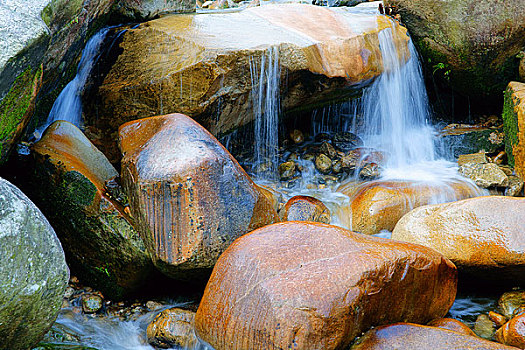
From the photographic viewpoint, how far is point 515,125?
20.3 feet

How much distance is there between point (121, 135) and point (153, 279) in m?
1.38

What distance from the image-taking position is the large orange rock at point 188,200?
3.78 m

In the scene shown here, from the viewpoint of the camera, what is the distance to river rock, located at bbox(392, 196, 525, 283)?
4016mm

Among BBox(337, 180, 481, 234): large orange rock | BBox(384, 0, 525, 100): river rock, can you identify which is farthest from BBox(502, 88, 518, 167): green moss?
BBox(337, 180, 481, 234): large orange rock

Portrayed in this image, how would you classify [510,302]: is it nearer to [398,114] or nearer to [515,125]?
[515,125]

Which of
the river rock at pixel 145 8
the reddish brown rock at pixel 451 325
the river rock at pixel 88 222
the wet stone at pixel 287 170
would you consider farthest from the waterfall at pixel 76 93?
the reddish brown rock at pixel 451 325

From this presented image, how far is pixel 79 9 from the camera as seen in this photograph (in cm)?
418

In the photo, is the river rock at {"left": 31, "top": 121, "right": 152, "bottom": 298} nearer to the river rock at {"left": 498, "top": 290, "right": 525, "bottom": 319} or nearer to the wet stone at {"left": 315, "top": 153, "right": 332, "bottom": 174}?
the river rock at {"left": 498, "top": 290, "right": 525, "bottom": 319}

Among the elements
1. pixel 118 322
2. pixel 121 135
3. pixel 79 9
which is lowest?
pixel 118 322

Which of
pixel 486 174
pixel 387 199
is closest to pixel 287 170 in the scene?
pixel 387 199

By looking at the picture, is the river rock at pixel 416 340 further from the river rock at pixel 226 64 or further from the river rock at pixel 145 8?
the river rock at pixel 145 8

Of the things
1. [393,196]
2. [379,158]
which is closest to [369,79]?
[379,158]

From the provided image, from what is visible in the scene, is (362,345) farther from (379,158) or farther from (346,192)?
(379,158)

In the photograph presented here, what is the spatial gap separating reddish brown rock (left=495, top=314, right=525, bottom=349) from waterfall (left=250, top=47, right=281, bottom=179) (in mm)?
3402
